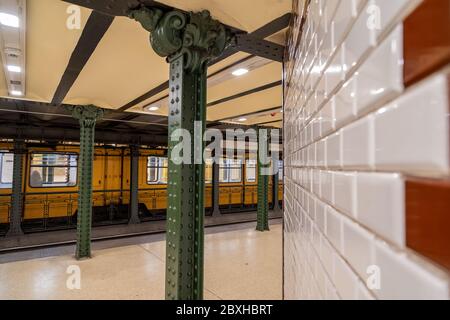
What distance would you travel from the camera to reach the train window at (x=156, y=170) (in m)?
9.97

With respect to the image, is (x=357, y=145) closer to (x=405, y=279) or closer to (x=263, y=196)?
(x=405, y=279)

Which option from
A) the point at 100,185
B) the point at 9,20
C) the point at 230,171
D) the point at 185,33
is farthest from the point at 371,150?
the point at 230,171

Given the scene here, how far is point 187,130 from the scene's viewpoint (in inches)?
79.2

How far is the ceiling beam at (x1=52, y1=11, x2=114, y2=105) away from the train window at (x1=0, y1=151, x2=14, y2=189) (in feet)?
17.0

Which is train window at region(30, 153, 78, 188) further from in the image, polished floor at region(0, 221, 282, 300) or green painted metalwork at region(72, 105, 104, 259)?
green painted metalwork at region(72, 105, 104, 259)

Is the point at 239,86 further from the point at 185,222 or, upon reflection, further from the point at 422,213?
the point at 422,213

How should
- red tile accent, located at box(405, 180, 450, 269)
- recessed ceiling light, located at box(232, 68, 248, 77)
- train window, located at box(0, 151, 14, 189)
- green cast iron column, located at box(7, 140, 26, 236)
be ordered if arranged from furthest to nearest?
train window, located at box(0, 151, 14, 189)
green cast iron column, located at box(7, 140, 26, 236)
recessed ceiling light, located at box(232, 68, 248, 77)
red tile accent, located at box(405, 180, 450, 269)

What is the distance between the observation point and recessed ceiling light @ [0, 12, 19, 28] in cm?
202

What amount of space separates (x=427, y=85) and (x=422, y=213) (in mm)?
135

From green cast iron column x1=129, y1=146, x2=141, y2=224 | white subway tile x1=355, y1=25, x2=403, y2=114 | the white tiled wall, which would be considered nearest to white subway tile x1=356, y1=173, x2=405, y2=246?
the white tiled wall

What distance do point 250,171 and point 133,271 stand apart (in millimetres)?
8152

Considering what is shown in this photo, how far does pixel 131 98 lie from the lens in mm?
4590

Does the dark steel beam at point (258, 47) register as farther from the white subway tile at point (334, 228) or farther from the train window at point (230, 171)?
the train window at point (230, 171)

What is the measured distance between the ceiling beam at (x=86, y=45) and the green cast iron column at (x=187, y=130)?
0.54 m
